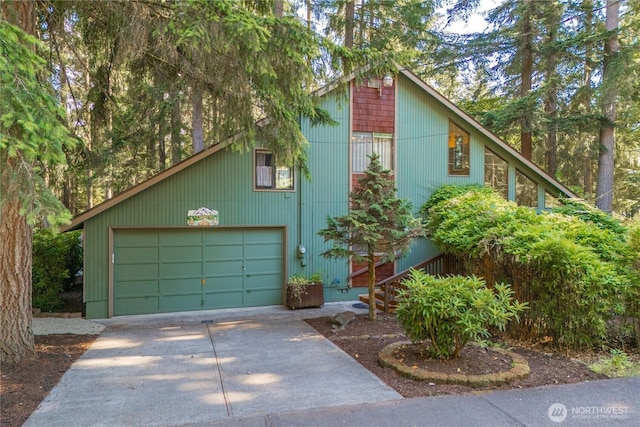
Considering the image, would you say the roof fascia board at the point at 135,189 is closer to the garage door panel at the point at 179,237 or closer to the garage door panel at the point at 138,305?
the garage door panel at the point at 179,237

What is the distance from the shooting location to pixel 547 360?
5680 mm

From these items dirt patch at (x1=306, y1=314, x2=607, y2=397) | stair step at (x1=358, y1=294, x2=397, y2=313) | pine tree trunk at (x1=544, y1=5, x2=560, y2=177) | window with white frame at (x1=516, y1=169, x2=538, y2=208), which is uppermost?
pine tree trunk at (x1=544, y1=5, x2=560, y2=177)

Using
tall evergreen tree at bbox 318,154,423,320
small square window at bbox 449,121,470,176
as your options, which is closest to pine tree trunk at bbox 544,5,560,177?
small square window at bbox 449,121,470,176

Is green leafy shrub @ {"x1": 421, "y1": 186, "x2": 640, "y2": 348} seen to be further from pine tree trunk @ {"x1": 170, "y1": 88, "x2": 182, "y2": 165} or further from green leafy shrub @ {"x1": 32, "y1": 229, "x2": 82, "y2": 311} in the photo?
pine tree trunk @ {"x1": 170, "y1": 88, "x2": 182, "y2": 165}

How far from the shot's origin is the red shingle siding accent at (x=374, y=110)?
→ 34.6 ft

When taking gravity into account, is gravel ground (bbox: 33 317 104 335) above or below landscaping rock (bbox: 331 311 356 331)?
below

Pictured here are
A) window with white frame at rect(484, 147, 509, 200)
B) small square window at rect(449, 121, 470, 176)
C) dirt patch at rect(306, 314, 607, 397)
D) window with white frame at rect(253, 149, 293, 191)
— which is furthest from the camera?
window with white frame at rect(484, 147, 509, 200)

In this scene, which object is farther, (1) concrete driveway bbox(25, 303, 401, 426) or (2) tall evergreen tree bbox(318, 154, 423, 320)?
(2) tall evergreen tree bbox(318, 154, 423, 320)

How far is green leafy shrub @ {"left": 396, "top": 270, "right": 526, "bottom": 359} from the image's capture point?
4852 millimetres

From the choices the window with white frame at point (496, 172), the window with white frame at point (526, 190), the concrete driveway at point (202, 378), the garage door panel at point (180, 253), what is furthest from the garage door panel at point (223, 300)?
the window with white frame at point (526, 190)

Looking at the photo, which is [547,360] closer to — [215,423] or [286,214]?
[215,423]

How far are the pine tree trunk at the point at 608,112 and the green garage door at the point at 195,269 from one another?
1104 cm

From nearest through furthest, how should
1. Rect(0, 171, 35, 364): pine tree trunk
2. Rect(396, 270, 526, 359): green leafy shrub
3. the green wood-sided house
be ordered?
1. Rect(396, 270, 526, 359): green leafy shrub
2. Rect(0, 171, 35, 364): pine tree trunk
3. the green wood-sided house

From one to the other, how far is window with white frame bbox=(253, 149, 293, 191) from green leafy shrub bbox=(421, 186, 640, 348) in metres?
4.22
